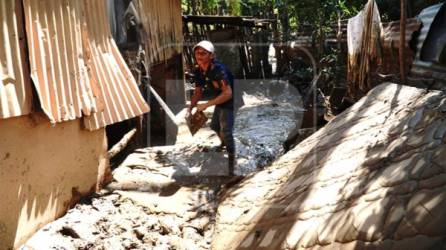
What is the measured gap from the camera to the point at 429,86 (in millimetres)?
4559

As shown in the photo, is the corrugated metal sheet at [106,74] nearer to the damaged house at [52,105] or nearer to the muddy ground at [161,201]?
the damaged house at [52,105]

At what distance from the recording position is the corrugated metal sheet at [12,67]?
3054 mm

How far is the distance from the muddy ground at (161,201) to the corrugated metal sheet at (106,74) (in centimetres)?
84

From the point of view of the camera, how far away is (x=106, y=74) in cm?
461

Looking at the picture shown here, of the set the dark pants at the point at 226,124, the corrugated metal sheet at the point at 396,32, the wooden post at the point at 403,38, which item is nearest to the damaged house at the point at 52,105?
the dark pants at the point at 226,124

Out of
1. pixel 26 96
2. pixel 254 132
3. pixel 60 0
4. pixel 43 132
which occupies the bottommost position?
pixel 254 132

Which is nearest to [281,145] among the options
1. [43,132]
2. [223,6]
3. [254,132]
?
[254,132]

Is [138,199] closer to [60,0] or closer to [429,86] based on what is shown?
[60,0]

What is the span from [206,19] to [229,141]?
7.40 meters

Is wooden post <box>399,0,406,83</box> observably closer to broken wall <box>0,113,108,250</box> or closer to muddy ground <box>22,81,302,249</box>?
muddy ground <box>22,81,302,249</box>

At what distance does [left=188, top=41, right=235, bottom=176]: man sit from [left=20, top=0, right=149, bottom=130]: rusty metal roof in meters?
0.93

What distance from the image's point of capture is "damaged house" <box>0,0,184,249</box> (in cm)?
320

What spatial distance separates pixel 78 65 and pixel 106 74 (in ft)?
1.98

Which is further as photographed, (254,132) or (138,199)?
(254,132)
